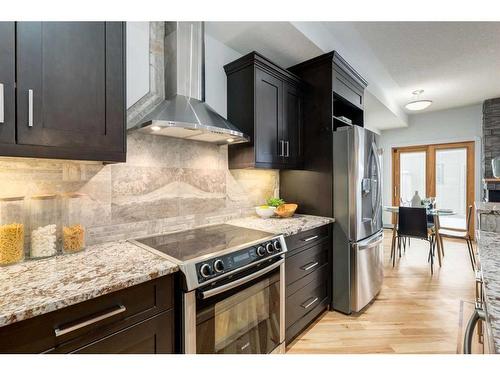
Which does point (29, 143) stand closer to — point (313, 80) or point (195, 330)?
point (195, 330)

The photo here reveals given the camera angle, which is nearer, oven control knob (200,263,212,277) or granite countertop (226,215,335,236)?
oven control knob (200,263,212,277)

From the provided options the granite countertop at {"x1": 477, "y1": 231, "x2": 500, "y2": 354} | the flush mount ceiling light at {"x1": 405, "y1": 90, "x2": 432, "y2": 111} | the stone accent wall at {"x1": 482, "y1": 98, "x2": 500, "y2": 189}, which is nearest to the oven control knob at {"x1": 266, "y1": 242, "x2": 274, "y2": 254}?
the granite countertop at {"x1": 477, "y1": 231, "x2": 500, "y2": 354}

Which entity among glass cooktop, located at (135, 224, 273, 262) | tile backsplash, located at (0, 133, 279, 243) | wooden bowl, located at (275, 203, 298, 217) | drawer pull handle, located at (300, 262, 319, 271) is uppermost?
tile backsplash, located at (0, 133, 279, 243)

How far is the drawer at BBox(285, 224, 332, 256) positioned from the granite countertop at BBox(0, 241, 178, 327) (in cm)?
104

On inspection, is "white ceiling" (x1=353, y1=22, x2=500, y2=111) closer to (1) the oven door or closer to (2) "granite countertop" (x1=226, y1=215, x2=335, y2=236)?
(2) "granite countertop" (x1=226, y1=215, x2=335, y2=236)

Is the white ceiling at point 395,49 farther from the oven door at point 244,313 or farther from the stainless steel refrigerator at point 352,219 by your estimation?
the oven door at point 244,313

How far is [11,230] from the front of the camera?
1.14 m

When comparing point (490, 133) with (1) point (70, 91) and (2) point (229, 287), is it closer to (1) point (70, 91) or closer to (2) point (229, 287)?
(2) point (229, 287)

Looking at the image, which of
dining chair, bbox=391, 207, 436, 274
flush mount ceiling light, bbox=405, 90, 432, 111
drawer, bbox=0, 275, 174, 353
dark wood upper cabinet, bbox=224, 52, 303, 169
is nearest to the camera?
drawer, bbox=0, 275, 174, 353

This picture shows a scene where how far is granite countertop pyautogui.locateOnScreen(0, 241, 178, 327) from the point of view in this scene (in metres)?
0.80

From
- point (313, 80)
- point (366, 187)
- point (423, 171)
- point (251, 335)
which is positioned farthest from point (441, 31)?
point (423, 171)

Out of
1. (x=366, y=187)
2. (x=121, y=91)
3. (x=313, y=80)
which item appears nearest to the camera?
(x=121, y=91)
